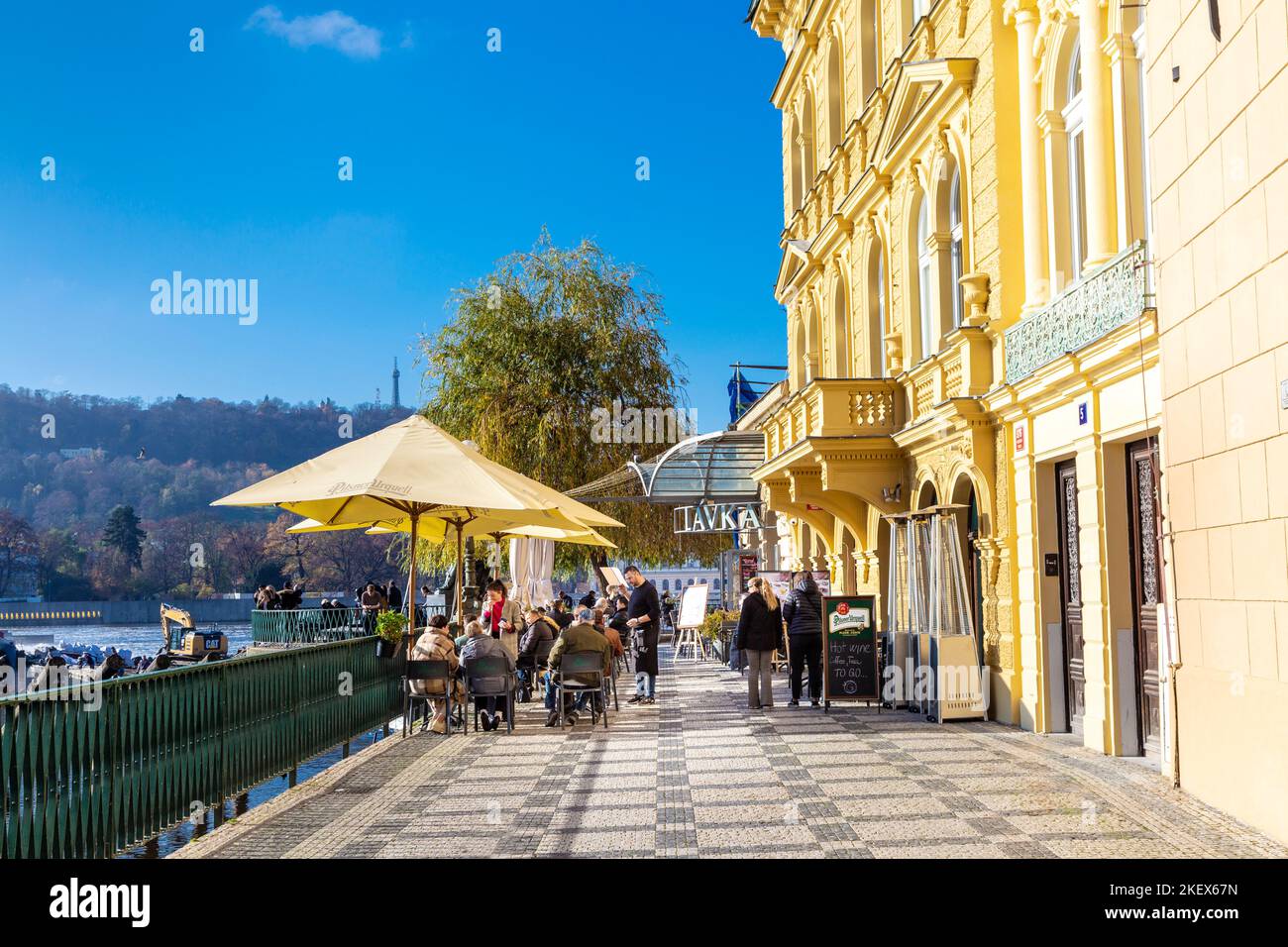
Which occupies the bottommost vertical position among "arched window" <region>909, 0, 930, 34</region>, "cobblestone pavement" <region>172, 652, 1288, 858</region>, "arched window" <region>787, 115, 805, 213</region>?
"cobblestone pavement" <region>172, 652, 1288, 858</region>

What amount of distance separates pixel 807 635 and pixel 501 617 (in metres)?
4.88

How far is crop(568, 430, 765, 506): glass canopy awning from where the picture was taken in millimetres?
27859

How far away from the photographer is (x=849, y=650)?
16.3 metres

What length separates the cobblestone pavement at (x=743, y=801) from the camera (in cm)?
768

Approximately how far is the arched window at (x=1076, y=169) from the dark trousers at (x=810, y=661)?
6125 millimetres

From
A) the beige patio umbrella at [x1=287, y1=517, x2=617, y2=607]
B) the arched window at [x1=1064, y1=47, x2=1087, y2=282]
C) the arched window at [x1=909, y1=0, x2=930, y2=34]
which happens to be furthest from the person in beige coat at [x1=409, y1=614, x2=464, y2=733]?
the arched window at [x1=909, y1=0, x2=930, y2=34]

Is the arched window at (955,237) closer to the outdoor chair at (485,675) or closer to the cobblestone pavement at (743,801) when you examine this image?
the cobblestone pavement at (743,801)

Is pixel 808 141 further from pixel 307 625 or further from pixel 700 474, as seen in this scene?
pixel 307 625

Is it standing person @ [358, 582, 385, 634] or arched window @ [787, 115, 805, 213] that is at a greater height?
arched window @ [787, 115, 805, 213]

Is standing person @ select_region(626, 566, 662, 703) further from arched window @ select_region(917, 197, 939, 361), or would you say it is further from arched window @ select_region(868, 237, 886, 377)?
arched window @ select_region(917, 197, 939, 361)

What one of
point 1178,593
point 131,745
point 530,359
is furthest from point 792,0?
point 131,745

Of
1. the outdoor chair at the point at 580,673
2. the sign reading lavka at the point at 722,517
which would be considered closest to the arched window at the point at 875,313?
the outdoor chair at the point at 580,673

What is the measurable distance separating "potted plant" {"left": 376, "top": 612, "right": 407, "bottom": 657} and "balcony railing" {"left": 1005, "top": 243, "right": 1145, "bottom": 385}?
25.1 feet

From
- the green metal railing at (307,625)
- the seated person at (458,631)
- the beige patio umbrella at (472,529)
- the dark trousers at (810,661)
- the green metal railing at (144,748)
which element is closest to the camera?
the green metal railing at (144,748)
